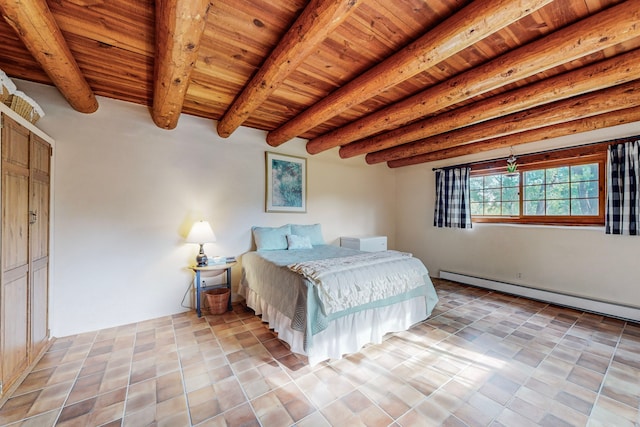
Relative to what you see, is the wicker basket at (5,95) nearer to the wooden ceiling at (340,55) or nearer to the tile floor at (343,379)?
the wooden ceiling at (340,55)

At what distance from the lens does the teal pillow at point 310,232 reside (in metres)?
3.94

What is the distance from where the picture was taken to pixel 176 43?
1560mm

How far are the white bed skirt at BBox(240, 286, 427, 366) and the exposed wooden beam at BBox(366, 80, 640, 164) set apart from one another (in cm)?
221

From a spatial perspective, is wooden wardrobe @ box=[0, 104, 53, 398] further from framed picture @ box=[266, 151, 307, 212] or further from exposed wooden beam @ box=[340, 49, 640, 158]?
exposed wooden beam @ box=[340, 49, 640, 158]

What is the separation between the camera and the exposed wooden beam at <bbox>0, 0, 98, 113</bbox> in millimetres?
1329

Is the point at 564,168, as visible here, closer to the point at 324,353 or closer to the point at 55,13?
the point at 324,353

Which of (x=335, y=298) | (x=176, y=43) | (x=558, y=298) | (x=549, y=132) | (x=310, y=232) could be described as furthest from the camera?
(x=310, y=232)

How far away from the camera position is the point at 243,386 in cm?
182

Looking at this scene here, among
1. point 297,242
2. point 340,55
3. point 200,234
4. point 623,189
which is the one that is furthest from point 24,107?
point 623,189

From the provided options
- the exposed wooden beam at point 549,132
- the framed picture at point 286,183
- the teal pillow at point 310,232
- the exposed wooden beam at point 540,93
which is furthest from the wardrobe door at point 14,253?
the exposed wooden beam at point 549,132

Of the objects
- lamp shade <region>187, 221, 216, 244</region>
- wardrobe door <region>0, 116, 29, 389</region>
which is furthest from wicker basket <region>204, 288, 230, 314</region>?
wardrobe door <region>0, 116, 29, 389</region>

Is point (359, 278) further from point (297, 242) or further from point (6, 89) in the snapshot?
point (6, 89)

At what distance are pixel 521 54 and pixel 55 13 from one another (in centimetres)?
311

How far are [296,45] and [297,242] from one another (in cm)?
250
